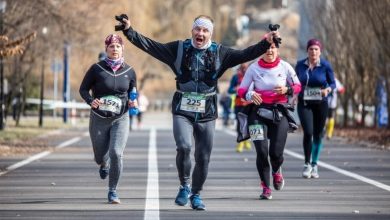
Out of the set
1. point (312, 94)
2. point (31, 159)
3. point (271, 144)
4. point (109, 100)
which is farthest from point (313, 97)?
point (31, 159)

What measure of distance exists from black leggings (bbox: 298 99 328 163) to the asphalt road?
570 millimetres

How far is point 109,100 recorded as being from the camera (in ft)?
52.2

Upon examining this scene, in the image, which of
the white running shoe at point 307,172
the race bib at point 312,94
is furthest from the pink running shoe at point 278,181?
the race bib at point 312,94

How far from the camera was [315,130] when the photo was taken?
2062 cm

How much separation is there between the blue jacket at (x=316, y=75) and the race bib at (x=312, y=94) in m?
0.08

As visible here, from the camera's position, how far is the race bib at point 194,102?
48.0ft

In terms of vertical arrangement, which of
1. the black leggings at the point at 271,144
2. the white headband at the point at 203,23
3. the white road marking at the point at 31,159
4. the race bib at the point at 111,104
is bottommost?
the white road marking at the point at 31,159

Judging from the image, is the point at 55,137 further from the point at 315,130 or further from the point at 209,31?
the point at 209,31

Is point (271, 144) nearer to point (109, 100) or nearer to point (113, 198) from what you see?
point (109, 100)

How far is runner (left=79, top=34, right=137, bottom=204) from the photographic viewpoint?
15852 mm

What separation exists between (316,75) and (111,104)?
5.60m

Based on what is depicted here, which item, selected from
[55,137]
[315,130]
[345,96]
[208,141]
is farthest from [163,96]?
[208,141]

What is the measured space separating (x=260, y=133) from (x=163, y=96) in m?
79.3

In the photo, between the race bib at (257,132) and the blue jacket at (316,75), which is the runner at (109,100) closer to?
the race bib at (257,132)
